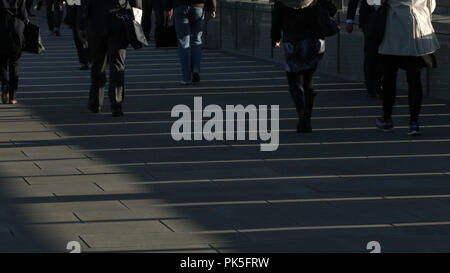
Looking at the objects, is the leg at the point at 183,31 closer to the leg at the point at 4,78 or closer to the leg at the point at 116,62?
the leg at the point at 4,78

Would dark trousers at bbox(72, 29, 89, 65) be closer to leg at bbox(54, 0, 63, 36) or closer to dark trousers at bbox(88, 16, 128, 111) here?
dark trousers at bbox(88, 16, 128, 111)

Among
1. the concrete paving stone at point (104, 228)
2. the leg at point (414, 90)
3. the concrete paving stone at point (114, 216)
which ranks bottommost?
the concrete paving stone at point (114, 216)

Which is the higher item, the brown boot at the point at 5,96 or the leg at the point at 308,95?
the leg at the point at 308,95

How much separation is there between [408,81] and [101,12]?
348 cm

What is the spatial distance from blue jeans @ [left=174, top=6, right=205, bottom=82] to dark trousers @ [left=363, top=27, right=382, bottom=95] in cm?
286

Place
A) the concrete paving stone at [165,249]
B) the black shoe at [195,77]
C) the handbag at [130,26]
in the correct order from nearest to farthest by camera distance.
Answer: the concrete paving stone at [165,249], the handbag at [130,26], the black shoe at [195,77]

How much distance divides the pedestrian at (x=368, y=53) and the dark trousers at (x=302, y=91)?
2.40 meters

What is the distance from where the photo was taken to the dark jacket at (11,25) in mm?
15531

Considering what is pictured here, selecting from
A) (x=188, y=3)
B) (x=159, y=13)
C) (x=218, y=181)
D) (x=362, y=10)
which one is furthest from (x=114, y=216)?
(x=159, y=13)

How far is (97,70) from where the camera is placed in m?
14.7

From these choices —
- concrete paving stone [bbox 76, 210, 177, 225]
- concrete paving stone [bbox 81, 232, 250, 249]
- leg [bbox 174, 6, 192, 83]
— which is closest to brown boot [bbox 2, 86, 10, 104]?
leg [bbox 174, 6, 192, 83]

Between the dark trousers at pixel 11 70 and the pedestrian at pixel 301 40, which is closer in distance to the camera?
the pedestrian at pixel 301 40

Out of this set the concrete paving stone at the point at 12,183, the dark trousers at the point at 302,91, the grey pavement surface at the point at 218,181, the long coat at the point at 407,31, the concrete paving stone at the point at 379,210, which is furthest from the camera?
the dark trousers at the point at 302,91

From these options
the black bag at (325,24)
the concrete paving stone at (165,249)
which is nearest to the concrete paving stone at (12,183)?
the concrete paving stone at (165,249)
